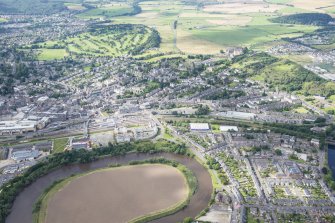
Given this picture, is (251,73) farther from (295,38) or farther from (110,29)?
(110,29)

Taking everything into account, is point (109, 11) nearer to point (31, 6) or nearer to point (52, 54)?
point (31, 6)

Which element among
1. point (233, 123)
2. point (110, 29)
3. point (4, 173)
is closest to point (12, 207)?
point (4, 173)

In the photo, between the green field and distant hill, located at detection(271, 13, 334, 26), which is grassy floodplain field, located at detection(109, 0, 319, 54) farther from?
the green field

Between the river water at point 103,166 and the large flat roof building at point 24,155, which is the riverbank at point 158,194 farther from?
the large flat roof building at point 24,155

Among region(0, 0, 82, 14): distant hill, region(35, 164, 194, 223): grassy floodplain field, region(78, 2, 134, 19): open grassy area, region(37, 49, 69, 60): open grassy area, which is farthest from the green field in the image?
region(35, 164, 194, 223): grassy floodplain field

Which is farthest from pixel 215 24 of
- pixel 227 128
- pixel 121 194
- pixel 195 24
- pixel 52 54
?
pixel 121 194

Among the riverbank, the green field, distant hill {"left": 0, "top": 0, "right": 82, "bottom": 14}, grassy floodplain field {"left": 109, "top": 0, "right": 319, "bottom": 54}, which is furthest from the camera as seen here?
distant hill {"left": 0, "top": 0, "right": 82, "bottom": 14}
